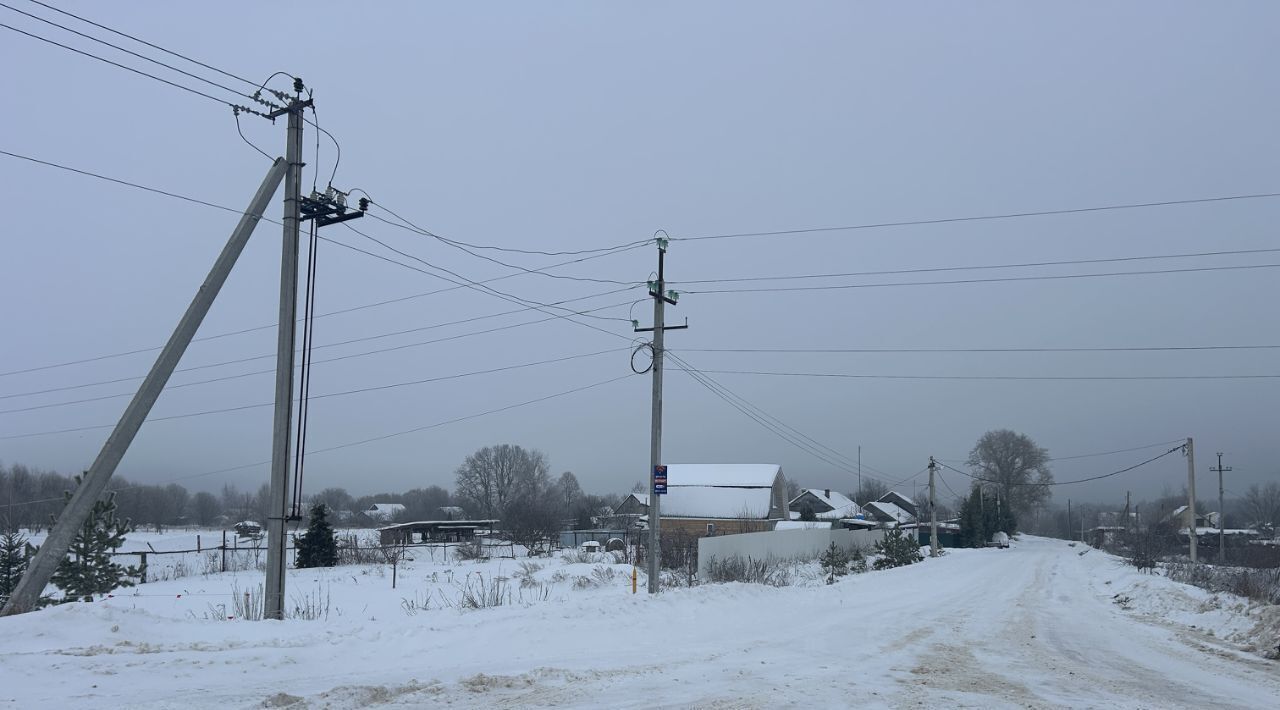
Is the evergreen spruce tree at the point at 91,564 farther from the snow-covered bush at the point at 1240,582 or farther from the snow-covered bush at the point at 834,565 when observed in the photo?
the snow-covered bush at the point at 1240,582

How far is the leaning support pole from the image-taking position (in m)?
12.7

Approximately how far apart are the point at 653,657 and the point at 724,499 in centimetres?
5283

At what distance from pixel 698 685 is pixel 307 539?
3173 cm

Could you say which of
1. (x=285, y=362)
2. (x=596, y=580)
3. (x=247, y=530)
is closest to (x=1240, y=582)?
(x=596, y=580)

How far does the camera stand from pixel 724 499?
64438 mm

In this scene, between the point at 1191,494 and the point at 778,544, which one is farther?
the point at 1191,494

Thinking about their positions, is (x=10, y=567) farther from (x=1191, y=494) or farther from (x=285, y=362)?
(x=1191, y=494)

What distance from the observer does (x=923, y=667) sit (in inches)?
478

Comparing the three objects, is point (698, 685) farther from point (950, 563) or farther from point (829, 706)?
point (950, 563)

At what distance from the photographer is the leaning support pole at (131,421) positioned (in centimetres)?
1274

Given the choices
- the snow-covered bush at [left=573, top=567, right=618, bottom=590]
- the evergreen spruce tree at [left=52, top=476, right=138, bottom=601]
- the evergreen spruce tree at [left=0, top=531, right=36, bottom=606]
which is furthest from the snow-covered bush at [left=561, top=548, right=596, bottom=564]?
the evergreen spruce tree at [left=0, top=531, right=36, bottom=606]

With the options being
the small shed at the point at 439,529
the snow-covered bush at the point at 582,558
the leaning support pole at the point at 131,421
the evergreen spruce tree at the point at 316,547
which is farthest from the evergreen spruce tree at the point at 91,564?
the small shed at the point at 439,529

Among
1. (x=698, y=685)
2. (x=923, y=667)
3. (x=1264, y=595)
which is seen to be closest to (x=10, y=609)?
(x=698, y=685)

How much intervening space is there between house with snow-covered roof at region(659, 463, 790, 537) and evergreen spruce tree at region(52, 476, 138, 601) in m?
44.2
